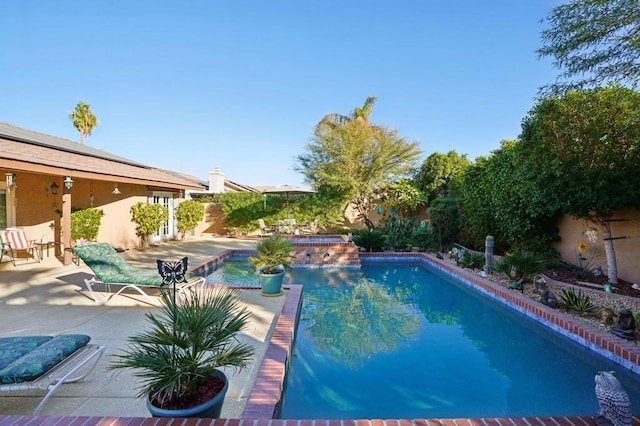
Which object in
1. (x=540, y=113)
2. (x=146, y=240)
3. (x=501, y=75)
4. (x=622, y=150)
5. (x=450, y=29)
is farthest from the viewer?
(x=146, y=240)

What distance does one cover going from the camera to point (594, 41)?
454 cm

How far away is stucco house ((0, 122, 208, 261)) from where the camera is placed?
8.59 metres

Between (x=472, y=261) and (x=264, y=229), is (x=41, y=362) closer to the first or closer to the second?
(x=472, y=261)

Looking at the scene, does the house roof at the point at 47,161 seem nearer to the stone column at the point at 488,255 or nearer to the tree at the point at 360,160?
the tree at the point at 360,160

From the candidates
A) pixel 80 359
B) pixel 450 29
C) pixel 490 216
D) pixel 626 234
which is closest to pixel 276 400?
pixel 80 359

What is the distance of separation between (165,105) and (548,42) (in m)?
17.8

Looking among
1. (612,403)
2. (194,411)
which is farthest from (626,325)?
(194,411)

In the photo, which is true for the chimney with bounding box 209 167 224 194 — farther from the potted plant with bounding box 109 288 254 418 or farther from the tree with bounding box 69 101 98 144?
the potted plant with bounding box 109 288 254 418

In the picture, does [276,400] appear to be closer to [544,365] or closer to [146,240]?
[544,365]

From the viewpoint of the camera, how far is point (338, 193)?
19.0 meters

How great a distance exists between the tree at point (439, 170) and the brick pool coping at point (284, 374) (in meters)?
9.65

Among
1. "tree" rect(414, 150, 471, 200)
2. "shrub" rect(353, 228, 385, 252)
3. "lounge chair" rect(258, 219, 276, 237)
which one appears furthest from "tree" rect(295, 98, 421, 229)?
"shrub" rect(353, 228, 385, 252)

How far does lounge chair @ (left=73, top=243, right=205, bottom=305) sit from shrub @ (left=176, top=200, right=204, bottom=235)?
10.9m

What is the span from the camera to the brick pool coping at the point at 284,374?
2.61 m
